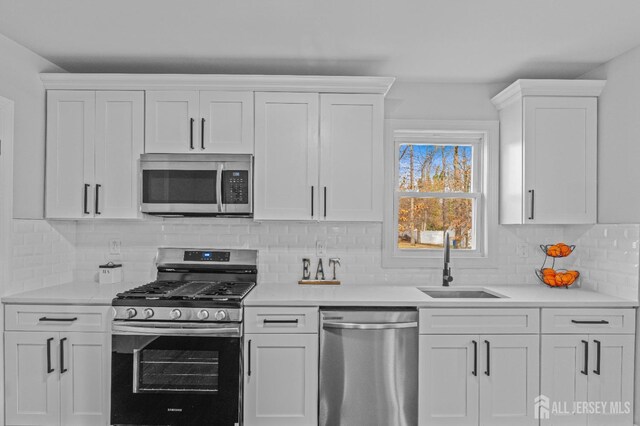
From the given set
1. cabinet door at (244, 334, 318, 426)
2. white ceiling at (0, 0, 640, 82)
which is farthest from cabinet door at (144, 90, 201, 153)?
cabinet door at (244, 334, 318, 426)

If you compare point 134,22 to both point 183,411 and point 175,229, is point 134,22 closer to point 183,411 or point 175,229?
point 175,229

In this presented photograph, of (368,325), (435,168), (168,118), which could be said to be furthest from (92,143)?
(435,168)

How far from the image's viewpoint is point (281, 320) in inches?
104

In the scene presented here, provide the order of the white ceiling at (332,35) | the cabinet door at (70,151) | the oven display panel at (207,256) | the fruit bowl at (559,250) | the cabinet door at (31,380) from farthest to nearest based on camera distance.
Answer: the oven display panel at (207,256), the fruit bowl at (559,250), the cabinet door at (70,151), the cabinet door at (31,380), the white ceiling at (332,35)

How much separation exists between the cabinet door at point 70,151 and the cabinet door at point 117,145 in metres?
0.06

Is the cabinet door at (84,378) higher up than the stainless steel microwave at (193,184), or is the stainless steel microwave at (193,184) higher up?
the stainless steel microwave at (193,184)

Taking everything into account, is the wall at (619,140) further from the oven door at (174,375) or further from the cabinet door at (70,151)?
the cabinet door at (70,151)

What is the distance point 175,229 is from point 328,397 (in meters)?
1.69

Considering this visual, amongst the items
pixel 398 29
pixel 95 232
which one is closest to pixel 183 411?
pixel 95 232

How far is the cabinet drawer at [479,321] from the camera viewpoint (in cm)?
267

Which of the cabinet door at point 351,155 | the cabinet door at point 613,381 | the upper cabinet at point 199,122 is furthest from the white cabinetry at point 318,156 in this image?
the cabinet door at point 613,381

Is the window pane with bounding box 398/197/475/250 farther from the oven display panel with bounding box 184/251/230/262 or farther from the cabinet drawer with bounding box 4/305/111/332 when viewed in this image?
the cabinet drawer with bounding box 4/305/111/332

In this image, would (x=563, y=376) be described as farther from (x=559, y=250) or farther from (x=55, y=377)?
(x=55, y=377)

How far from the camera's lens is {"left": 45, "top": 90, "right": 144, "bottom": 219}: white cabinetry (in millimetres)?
2996
